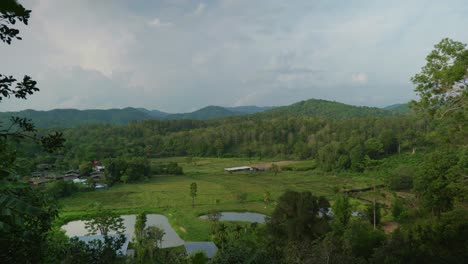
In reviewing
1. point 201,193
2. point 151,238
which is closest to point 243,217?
point 201,193

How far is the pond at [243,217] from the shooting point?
2734 cm

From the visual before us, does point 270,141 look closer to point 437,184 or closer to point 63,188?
point 63,188

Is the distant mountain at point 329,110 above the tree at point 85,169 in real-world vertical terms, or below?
above

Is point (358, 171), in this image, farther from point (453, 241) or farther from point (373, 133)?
point (453, 241)

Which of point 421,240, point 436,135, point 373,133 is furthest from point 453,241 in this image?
point 373,133

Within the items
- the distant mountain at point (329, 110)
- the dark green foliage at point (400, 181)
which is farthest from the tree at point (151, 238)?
the distant mountain at point (329, 110)

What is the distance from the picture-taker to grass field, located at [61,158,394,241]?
28.5 m

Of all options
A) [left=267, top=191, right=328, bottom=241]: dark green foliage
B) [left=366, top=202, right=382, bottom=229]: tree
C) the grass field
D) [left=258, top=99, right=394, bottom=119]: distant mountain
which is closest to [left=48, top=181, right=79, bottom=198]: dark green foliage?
the grass field

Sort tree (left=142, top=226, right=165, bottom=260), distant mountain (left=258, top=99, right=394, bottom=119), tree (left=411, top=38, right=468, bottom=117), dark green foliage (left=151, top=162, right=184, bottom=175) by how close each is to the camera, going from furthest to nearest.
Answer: distant mountain (left=258, top=99, right=394, bottom=119)
dark green foliage (left=151, top=162, right=184, bottom=175)
tree (left=142, top=226, right=165, bottom=260)
tree (left=411, top=38, right=468, bottom=117)

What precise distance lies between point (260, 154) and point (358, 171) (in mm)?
27596

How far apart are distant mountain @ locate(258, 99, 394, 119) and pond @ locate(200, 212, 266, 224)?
9818 cm

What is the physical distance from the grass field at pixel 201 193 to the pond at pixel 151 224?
1.83 ft

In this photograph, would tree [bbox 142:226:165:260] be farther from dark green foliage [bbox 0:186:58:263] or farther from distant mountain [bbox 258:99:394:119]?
distant mountain [bbox 258:99:394:119]

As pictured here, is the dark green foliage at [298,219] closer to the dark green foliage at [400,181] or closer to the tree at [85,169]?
the dark green foliage at [400,181]
